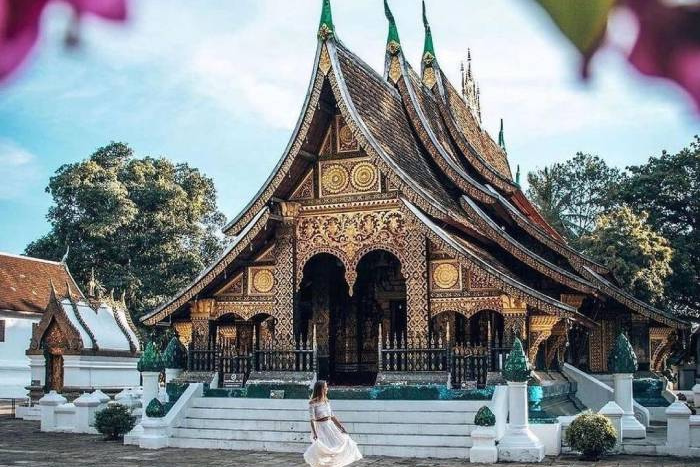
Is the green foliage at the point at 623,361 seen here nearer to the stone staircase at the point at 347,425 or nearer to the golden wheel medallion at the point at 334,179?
the stone staircase at the point at 347,425

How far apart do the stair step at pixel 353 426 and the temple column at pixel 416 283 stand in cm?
186

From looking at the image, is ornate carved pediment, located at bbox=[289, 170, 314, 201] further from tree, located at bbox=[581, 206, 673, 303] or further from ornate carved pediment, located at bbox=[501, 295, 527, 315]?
tree, located at bbox=[581, 206, 673, 303]

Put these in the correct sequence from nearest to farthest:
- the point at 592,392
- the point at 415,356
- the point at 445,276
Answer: the point at 415,356, the point at 445,276, the point at 592,392

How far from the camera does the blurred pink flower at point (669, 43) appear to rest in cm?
49

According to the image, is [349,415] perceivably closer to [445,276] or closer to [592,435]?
[445,276]

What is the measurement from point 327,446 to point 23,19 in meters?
8.75

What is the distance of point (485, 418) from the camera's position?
36.1ft

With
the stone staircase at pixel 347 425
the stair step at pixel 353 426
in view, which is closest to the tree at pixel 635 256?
the stone staircase at pixel 347 425

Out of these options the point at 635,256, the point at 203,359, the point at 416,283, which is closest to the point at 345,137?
the point at 416,283

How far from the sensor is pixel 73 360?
73.9ft

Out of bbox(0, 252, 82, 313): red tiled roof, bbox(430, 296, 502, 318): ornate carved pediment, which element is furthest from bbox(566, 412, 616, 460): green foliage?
bbox(0, 252, 82, 313): red tiled roof

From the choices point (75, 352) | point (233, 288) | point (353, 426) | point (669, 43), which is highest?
point (669, 43)

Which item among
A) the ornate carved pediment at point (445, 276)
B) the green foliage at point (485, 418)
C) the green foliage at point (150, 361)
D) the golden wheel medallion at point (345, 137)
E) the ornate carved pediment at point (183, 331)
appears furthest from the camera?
the ornate carved pediment at point (183, 331)

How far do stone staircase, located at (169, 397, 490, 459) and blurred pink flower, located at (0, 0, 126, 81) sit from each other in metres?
11.3
